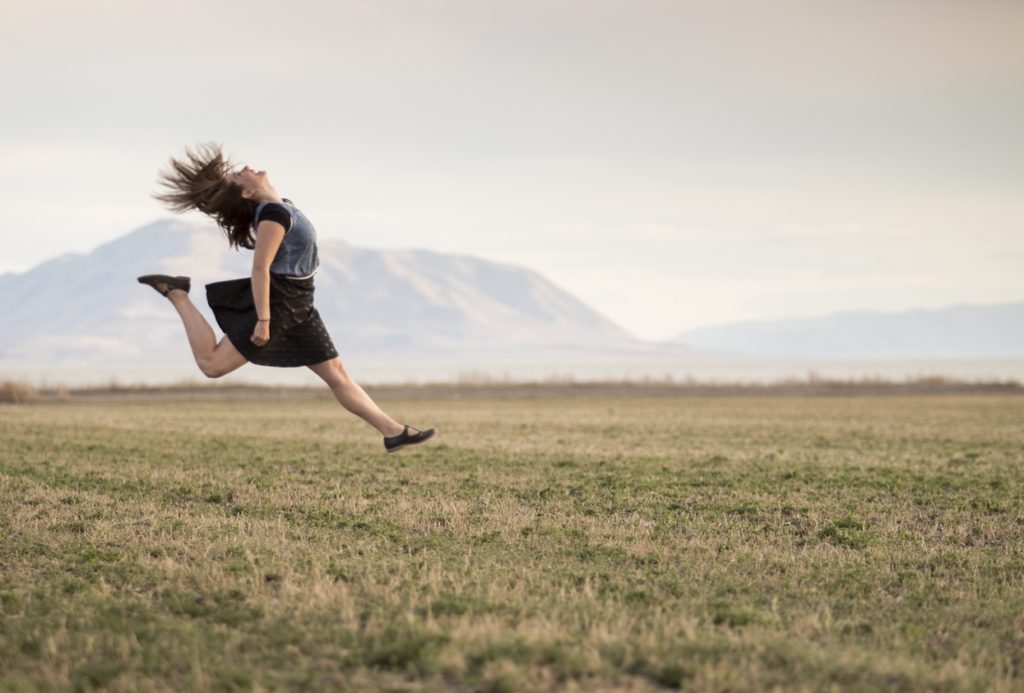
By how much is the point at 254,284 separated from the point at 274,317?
0.44 m

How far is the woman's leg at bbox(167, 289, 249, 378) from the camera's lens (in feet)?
30.0

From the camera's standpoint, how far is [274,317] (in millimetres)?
9109

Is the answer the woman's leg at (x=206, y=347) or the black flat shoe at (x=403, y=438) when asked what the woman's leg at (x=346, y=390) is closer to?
the black flat shoe at (x=403, y=438)

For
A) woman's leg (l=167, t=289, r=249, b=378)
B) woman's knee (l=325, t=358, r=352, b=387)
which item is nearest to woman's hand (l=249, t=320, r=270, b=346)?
woman's leg (l=167, t=289, r=249, b=378)

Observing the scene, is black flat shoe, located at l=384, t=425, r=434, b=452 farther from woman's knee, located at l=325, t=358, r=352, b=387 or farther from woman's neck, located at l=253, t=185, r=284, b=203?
woman's neck, located at l=253, t=185, r=284, b=203

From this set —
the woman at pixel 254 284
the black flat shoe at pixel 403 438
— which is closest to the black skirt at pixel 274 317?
the woman at pixel 254 284

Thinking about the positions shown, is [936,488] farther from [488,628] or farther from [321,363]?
[488,628]

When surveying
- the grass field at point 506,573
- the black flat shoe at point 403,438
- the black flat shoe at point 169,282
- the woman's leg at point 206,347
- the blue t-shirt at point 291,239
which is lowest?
the grass field at point 506,573

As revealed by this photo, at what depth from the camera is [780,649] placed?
17.9 feet

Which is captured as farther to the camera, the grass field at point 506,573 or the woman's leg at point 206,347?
the woman's leg at point 206,347

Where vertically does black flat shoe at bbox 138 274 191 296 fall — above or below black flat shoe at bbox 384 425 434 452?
above

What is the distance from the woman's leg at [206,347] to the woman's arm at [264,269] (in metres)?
0.31

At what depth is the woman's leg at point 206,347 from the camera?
913 cm

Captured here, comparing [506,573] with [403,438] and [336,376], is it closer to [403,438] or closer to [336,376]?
[336,376]
